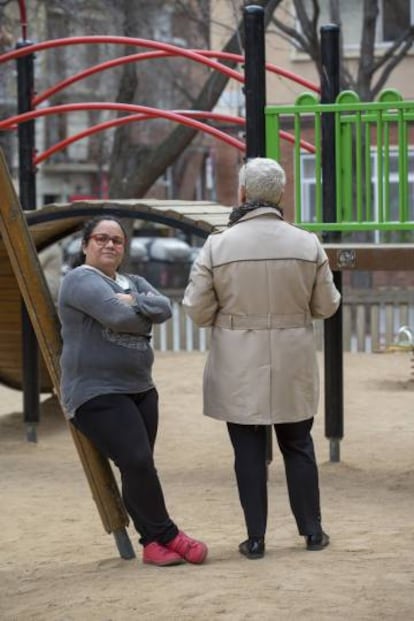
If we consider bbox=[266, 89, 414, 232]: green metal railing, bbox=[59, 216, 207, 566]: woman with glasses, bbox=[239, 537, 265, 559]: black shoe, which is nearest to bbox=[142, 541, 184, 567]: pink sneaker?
bbox=[59, 216, 207, 566]: woman with glasses

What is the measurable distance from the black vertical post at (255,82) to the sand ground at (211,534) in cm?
94

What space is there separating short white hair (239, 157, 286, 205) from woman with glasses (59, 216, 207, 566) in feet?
1.93

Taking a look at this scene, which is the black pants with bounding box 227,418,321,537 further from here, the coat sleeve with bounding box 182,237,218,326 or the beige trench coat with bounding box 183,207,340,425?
the coat sleeve with bounding box 182,237,218,326

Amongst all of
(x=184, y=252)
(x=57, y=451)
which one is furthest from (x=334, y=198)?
(x=184, y=252)

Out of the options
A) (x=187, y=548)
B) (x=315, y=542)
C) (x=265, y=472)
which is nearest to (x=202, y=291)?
(x=265, y=472)

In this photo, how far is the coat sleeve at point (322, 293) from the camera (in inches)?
257

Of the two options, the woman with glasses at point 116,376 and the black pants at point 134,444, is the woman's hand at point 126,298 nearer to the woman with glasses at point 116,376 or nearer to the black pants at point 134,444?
the woman with glasses at point 116,376

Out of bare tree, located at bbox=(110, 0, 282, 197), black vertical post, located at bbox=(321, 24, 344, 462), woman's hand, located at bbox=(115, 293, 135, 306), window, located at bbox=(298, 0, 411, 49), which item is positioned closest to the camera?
woman's hand, located at bbox=(115, 293, 135, 306)

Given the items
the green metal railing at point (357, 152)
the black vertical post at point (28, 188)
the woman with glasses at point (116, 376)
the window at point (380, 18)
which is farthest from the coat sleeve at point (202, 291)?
the window at point (380, 18)

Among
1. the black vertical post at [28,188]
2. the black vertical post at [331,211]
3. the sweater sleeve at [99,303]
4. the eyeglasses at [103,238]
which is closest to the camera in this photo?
the sweater sleeve at [99,303]

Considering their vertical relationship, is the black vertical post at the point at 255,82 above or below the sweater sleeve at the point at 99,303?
above

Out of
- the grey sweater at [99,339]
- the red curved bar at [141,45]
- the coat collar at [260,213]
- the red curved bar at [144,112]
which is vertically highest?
the red curved bar at [141,45]

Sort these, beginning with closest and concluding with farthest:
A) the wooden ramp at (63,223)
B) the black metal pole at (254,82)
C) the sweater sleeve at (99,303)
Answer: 1. the sweater sleeve at (99,303)
2. the black metal pole at (254,82)
3. the wooden ramp at (63,223)

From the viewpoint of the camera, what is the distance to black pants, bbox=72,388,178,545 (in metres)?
6.29
